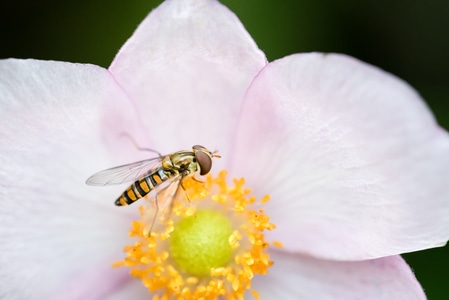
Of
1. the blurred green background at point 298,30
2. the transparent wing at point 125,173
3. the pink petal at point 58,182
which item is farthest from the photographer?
the blurred green background at point 298,30

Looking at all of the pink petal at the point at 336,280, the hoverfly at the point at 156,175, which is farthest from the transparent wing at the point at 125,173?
the pink petal at the point at 336,280

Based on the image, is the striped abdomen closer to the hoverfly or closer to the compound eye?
the hoverfly

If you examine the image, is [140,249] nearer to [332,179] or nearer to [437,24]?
[332,179]

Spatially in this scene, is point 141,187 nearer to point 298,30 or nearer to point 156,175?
point 156,175

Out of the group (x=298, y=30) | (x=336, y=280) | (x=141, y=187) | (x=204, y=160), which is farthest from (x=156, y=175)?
(x=298, y=30)

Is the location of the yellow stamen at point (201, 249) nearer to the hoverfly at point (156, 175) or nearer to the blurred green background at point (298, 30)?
the hoverfly at point (156, 175)

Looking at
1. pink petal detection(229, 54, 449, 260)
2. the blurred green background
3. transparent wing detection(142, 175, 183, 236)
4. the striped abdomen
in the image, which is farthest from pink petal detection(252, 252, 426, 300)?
the blurred green background

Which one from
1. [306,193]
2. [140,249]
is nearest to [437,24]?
[306,193]
